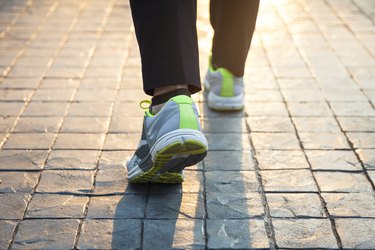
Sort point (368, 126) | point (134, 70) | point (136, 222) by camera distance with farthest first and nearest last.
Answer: point (134, 70)
point (368, 126)
point (136, 222)

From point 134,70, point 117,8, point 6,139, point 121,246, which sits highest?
point 121,246

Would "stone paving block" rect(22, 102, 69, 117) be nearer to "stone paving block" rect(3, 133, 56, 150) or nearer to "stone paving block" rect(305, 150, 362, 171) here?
"stone paving block" rect(3, 133, 56, 150)

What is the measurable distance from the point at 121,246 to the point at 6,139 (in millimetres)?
1027

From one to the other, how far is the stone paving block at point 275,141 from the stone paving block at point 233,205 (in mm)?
445

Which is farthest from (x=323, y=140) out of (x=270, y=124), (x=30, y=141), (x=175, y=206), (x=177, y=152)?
(x=30, y=141)

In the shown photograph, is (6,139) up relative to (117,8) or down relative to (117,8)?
up

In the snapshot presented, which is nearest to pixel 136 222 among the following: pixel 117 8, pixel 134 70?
pixel 134 70

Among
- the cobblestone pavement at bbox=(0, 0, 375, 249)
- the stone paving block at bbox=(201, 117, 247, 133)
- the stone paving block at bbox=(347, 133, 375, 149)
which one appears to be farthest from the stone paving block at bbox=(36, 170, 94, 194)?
the stone paving block at bbox=(347, 133, 375, 149)

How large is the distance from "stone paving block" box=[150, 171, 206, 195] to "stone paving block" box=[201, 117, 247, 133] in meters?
0.49

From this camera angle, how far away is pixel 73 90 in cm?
333

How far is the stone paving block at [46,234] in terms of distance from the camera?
199 centimetres

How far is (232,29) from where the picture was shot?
3004 millimetres

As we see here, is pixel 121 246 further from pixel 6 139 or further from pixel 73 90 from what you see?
pixel 73 90

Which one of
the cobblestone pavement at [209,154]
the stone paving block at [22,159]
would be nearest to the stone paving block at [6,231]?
the cobblestone pavement at [209,154]
